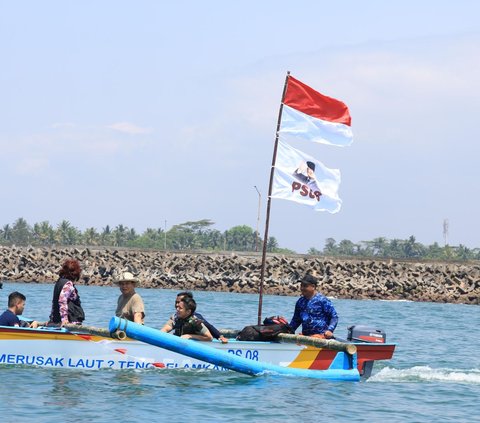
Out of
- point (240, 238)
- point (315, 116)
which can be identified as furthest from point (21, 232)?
point (315, 116)

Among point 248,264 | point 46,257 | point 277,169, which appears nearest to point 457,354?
point 277,169

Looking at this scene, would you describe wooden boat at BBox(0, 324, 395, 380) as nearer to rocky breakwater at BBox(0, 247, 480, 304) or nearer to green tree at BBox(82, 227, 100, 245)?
rocky breakwater at BBox(0, 247, 480, 304)

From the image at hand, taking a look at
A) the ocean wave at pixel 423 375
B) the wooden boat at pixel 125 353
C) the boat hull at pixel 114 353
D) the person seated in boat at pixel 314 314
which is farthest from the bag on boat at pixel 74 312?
the ocean wave at pixel 423 375

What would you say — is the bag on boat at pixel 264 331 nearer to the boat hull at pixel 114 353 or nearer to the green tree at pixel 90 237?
the boat hull at pixel 114 353

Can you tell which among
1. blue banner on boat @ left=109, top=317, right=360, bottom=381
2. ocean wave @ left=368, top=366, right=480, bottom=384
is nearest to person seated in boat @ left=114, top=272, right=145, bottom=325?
blue banner on boat @ left=109, top=317, right=360, bottom=381

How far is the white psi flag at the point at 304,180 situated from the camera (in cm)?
1884

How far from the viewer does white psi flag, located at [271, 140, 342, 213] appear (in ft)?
61.8

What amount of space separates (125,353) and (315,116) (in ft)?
18.3

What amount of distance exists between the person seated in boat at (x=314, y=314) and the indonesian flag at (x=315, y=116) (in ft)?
9.38

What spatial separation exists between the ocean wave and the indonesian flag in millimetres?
4235

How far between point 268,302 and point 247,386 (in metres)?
37.8

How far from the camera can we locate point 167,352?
56.0ft

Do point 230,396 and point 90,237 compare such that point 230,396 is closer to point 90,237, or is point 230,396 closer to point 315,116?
point 315,116

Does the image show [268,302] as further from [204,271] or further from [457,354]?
[457,354]
